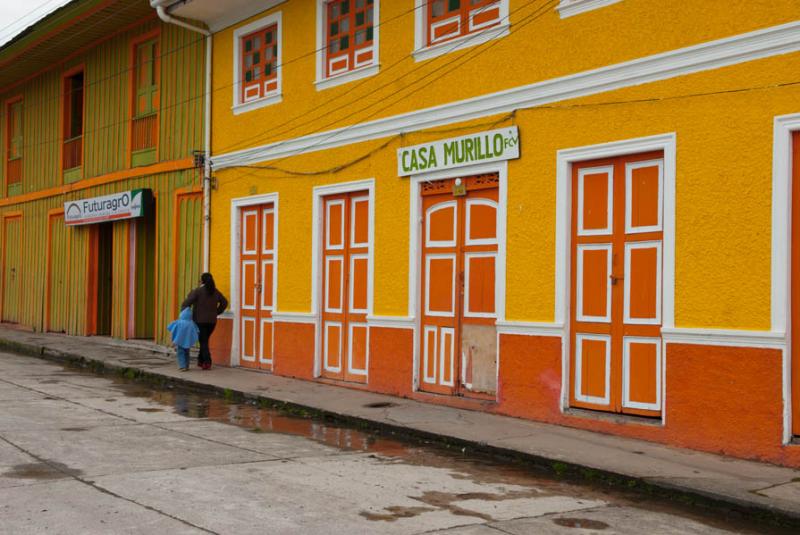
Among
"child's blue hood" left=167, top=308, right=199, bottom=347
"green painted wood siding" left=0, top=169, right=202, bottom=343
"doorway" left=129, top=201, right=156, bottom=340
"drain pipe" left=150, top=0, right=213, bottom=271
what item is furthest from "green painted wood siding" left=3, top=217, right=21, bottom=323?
"child's blue hood" left=167, top=308, right=199, bottom=347

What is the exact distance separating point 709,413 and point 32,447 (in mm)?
5905

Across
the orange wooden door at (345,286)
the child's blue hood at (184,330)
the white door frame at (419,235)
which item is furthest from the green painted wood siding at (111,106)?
the white door frame at (419,235)

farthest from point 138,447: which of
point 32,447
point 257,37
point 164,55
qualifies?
point 164,55

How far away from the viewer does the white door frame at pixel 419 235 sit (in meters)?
9.80

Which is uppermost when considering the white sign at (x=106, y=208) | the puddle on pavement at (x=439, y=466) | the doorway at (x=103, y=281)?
the white sign at (x=106, y=208)

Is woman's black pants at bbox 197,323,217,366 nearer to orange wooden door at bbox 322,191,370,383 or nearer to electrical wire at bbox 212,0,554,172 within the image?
orange wooden door at bbox 322,191,370,383

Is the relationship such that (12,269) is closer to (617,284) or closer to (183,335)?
(183,335)

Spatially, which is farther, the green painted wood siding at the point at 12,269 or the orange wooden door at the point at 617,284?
the green painted wood siding at the point at 12,269

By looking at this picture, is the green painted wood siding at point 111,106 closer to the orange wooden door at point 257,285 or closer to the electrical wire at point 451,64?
the orange wooden door at point 257,285

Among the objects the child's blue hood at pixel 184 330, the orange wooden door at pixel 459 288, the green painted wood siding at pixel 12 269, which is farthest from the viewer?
the green painted wood siding at pixel 12 269

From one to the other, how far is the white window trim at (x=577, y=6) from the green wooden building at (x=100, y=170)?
775 centimetres

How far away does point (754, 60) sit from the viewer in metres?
7.59

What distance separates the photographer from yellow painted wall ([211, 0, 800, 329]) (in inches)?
297

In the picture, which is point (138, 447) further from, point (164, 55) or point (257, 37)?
point (164, 55)
